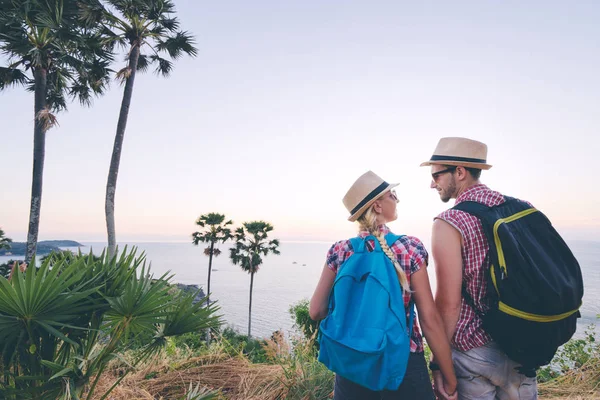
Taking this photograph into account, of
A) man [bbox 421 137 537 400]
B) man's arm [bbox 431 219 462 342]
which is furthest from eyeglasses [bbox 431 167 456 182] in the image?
man's arm [bbox 431 219 462 342]

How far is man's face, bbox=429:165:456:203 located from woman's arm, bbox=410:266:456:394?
44 cm

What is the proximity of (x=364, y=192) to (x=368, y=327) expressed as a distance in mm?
629

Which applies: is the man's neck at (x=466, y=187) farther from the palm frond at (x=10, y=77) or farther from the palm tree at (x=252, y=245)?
the palm tree at (x=252, y=245)

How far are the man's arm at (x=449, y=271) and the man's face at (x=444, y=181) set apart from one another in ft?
0.85

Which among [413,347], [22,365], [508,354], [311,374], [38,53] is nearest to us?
[508,354]

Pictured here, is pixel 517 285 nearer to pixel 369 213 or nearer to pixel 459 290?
pixel 459 290

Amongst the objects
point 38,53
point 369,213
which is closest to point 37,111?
point 38,53

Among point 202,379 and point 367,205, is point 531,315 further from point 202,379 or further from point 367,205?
point 202,379

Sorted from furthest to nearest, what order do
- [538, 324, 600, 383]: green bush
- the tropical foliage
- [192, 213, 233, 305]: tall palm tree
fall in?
[192, 213, 233, 305]: tall palm tree, [538, 324, 600, 383]: green bush, the tropical foliage

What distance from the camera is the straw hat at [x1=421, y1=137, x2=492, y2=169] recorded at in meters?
1.75

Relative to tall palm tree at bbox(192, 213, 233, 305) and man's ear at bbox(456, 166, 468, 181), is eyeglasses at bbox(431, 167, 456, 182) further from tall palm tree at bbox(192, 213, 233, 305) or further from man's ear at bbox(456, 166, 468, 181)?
tall palm tree at bbox(192, 213, 233, 305)

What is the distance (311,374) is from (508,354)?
1.90m

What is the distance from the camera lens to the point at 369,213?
68.9 inches

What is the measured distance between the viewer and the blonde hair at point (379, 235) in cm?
153
